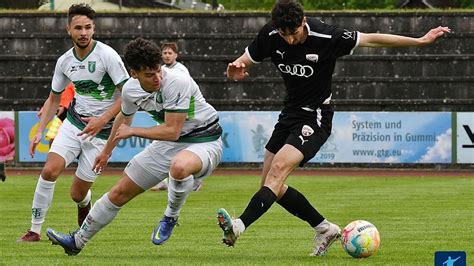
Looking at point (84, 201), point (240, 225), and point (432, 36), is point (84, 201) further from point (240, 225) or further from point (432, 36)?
point (432, 36)

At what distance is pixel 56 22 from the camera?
32531 millimetres

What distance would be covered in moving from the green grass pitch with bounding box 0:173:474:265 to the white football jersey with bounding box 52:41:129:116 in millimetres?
1417

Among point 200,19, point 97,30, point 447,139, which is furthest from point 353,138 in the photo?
point 97,30

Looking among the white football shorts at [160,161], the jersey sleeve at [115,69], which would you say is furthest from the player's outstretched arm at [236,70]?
the jersey sleeve at [115,69]

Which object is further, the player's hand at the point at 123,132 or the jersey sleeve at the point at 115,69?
the jersey sleeve at the point at 115,69

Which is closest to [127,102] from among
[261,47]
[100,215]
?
[100,215]

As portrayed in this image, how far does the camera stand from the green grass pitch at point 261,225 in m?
11.0

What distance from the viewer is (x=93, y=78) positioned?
13008 mm

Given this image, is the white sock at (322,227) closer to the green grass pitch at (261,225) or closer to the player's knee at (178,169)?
the green grass pitch at (261,225)

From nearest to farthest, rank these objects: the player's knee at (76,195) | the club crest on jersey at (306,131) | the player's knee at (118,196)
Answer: the player's knee at (118,196), the club crest on jersey at (306,131), the player's knee at (76,195)

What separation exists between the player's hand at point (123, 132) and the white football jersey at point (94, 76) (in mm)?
2433

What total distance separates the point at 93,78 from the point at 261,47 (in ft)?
7.88

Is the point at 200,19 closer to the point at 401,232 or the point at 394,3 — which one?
the point at 401,232

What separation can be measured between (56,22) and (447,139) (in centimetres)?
1075
